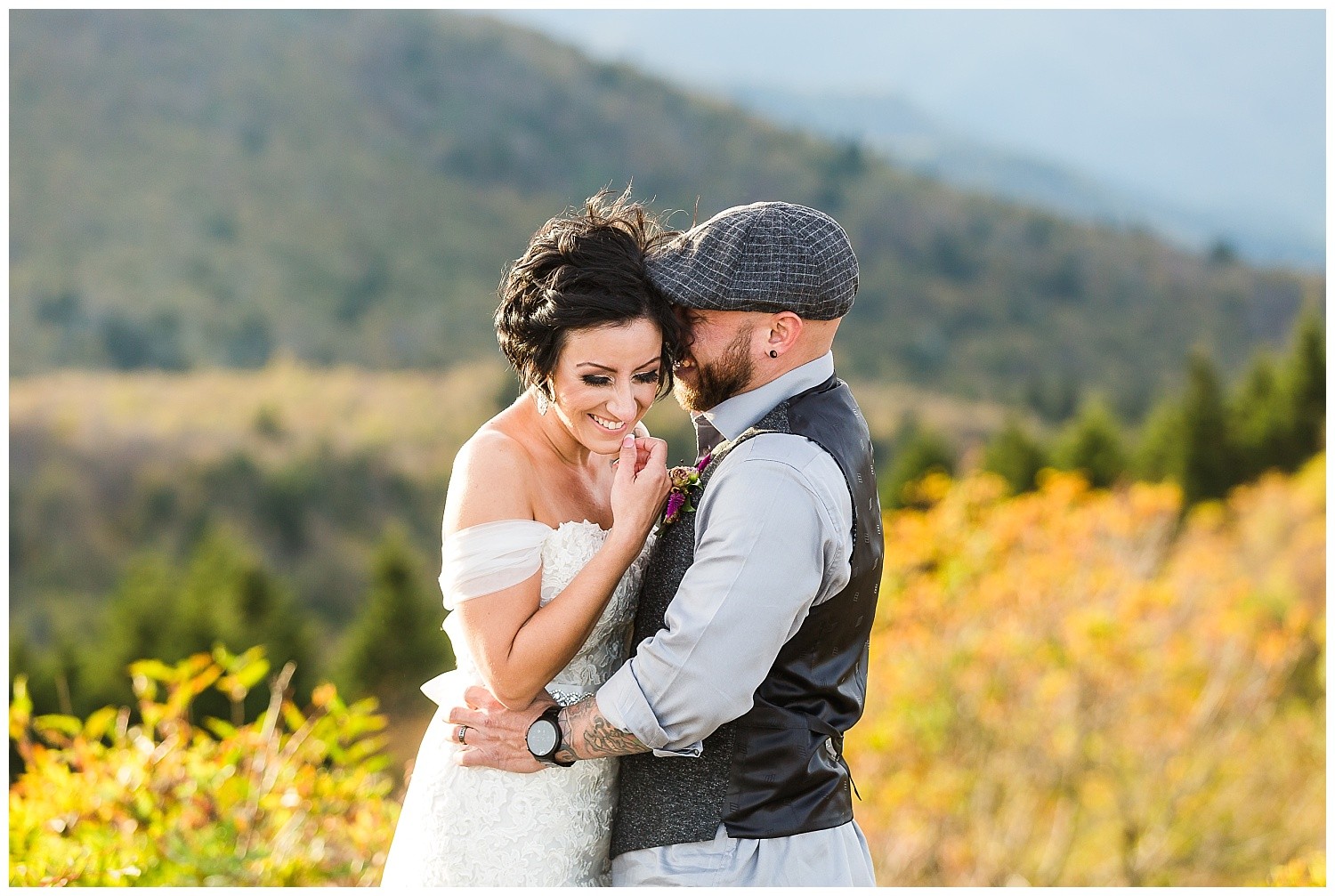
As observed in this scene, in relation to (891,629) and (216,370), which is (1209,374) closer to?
(891,629)

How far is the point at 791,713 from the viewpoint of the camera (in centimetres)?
226

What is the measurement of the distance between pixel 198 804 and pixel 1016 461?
1098cm

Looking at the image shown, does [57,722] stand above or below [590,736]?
below

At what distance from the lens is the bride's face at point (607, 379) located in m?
2.32

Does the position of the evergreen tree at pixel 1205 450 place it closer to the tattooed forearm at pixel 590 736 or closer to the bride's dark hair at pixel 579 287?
the bride's dark hair at pixel 579 287

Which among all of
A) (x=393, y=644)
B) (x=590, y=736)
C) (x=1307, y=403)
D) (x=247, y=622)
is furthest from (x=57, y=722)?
(x=1307, y=403)

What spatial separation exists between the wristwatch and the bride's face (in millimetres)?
587

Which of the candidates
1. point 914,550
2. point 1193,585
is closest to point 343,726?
point 914,550

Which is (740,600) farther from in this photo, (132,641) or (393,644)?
(132,641)

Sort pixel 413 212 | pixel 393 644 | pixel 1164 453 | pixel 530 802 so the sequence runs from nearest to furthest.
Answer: pixel 530 802, pixel 393 644, pixel 1164 453, pixel 413 212

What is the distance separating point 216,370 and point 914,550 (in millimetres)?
26661

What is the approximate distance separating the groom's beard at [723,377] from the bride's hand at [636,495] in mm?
151

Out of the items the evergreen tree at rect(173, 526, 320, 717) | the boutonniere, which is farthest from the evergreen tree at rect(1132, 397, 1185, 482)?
the boutonniere

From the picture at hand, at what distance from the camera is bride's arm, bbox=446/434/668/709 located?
2.27 metres
